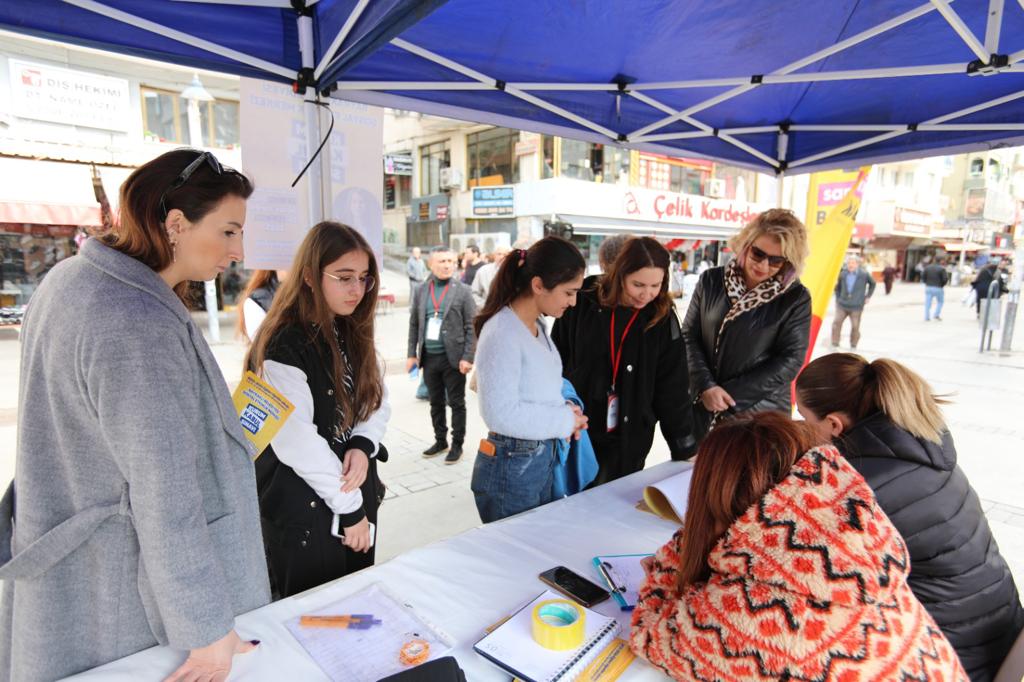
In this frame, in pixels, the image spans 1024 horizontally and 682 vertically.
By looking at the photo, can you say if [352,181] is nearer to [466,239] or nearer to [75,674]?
[75,674]

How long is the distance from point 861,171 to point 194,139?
12106 millimetres

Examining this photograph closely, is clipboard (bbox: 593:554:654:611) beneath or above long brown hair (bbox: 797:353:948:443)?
beneath

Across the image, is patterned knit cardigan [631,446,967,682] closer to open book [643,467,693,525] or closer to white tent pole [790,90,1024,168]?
open book [643,467,693,525]

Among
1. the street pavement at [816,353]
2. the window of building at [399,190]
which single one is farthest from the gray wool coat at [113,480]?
the window of building at [399,190]

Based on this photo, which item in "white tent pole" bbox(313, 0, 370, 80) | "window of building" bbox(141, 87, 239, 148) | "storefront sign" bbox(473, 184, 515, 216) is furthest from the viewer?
"storefront sign" bbox(473, 184, 515, 216)

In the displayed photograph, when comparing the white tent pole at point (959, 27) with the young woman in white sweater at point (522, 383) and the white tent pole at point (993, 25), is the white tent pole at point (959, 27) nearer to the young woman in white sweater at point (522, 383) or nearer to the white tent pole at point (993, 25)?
the white tent pole at point (993, 25)

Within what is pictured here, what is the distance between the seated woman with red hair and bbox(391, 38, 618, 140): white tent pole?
1896 mm

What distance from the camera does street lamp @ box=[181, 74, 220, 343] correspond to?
895 cm

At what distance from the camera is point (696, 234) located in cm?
1892

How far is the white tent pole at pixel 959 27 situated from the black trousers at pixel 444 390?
326 cm

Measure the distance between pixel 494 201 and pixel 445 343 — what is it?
13186 millimetres

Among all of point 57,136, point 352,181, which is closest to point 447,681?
point 352,181

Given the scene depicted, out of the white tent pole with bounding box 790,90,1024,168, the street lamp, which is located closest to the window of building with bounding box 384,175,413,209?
the street lamp

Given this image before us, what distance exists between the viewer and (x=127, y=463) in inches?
34.1
